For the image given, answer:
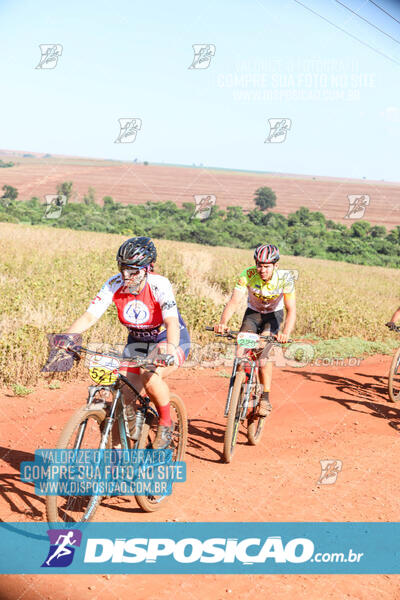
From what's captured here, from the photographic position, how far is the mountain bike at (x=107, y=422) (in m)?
3.77

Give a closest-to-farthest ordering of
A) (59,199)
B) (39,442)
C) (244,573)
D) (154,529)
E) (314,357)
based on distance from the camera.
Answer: (244,573) → (154,529) → (39,442) → (314,357) → (59,199)

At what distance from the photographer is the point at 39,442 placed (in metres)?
5.91

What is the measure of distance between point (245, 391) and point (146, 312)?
6.47ft

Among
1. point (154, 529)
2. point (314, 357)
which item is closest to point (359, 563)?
point (154, 529)

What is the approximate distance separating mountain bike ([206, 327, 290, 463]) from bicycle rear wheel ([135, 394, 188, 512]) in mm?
667

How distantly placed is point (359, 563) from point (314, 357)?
7.31 m

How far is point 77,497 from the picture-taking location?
451 cm

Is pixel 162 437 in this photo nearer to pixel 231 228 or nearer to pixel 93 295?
pixel 93 295

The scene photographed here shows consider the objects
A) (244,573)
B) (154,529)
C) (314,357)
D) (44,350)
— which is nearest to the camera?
(244,573)

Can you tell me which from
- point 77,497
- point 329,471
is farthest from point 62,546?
point 329,471

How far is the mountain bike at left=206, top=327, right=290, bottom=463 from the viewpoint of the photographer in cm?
571

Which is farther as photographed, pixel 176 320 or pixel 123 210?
pixel 123 210

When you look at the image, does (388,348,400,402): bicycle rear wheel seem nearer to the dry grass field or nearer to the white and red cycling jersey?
the dry grass field

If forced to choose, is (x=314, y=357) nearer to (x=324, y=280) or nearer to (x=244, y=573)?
(x=244, y=573)
